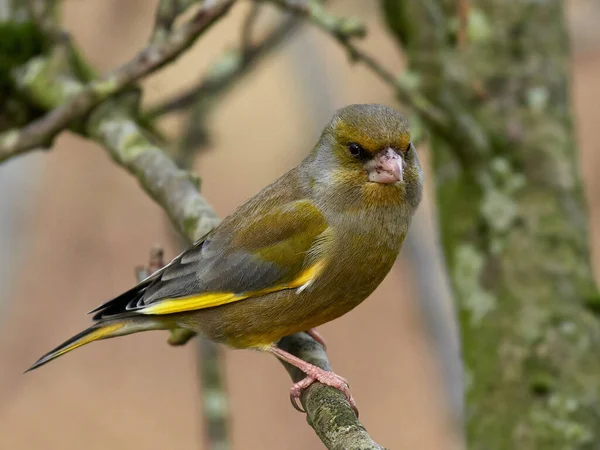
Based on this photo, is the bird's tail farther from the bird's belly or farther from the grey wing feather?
the bird's belly

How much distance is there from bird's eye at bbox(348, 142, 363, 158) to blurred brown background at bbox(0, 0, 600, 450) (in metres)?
4.13

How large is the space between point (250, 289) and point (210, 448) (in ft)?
4.85

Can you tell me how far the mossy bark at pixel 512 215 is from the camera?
4.09 metres

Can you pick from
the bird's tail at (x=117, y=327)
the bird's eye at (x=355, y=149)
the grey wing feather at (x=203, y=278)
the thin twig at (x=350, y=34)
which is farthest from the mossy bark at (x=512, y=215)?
the bird's tail at (x=117, y=327)

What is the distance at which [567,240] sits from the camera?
441cm

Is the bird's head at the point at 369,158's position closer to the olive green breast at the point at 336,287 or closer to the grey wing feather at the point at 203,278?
the olive green breast at the point at 336,287

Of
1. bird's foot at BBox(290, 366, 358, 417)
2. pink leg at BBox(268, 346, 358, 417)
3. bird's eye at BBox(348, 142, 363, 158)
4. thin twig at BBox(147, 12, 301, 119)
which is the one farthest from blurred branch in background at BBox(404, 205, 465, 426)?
bird's foot at BBox(290, 366, 358, 417)

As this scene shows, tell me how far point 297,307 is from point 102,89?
1.34m

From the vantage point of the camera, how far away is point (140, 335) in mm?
11211

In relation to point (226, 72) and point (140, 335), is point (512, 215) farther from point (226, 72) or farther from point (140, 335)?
point (140, 335)

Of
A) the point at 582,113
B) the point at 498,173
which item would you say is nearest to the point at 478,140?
the point at 498,173

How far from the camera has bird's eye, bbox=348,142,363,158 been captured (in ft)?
11.3

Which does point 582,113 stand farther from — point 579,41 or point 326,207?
point 326,207

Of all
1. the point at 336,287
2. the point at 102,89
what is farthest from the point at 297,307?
the point at 102,89
